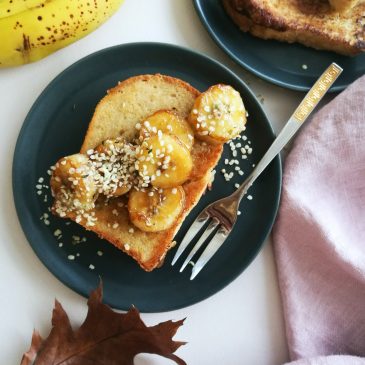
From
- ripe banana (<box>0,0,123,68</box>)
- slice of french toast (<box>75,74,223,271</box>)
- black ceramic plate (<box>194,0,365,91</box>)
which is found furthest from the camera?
black ceramic plate (<box>194,0,365,91</box>)

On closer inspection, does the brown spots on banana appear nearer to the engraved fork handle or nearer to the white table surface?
the white table surface

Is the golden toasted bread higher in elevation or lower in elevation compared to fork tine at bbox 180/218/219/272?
higher

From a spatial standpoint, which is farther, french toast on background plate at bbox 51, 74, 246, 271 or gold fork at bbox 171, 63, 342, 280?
gold fork at bbox 171, 63, 342, 280

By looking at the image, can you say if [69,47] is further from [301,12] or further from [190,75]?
[301,12]

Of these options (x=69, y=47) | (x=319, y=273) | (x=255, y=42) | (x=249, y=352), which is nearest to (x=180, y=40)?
(x=255, y=42)

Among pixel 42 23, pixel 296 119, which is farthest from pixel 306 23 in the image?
pixel 42 23

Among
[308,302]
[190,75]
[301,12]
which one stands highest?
[301,12]

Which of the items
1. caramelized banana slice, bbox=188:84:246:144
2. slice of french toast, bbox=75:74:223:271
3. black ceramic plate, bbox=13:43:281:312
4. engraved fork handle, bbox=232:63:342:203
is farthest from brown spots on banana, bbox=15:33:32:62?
engraved fork handle, bbox=232:63:342:203
